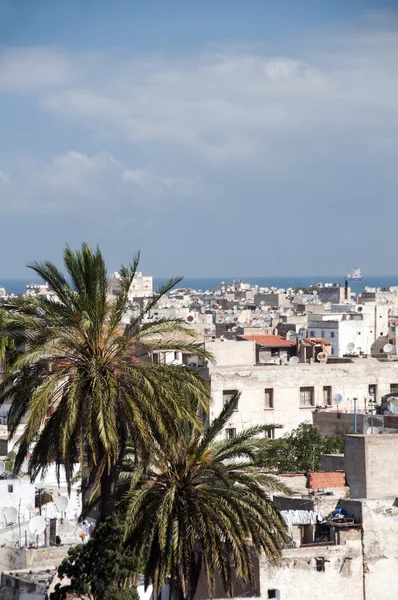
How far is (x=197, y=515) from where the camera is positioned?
76.6ft

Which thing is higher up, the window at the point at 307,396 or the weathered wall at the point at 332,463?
the window at the point at 307,396

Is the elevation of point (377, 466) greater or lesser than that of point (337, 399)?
lesser

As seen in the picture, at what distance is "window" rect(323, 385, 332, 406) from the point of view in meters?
54.6

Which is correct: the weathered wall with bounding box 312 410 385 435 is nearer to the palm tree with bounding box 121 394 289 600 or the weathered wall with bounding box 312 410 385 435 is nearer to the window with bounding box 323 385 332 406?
the window with bounding box 323 385 332 406

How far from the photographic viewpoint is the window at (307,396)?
5369cm

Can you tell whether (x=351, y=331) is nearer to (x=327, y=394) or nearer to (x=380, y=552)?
(x=327, y=394)

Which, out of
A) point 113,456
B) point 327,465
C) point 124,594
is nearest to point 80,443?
point 113,456

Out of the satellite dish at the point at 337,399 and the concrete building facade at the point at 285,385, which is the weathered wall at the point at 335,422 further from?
the concrete building facade at the point at 285,385

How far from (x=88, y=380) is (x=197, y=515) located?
2.87m

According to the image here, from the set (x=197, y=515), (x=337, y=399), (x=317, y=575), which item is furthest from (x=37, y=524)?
(x=337, y=399)

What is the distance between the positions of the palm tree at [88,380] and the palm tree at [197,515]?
73 cm

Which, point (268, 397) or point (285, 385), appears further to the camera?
point (285, 385)

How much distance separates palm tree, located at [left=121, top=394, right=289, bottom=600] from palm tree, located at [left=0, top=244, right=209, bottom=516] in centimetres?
73

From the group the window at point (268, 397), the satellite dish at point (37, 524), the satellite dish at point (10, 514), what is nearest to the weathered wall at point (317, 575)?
the satellite dish at point (37, 524)
